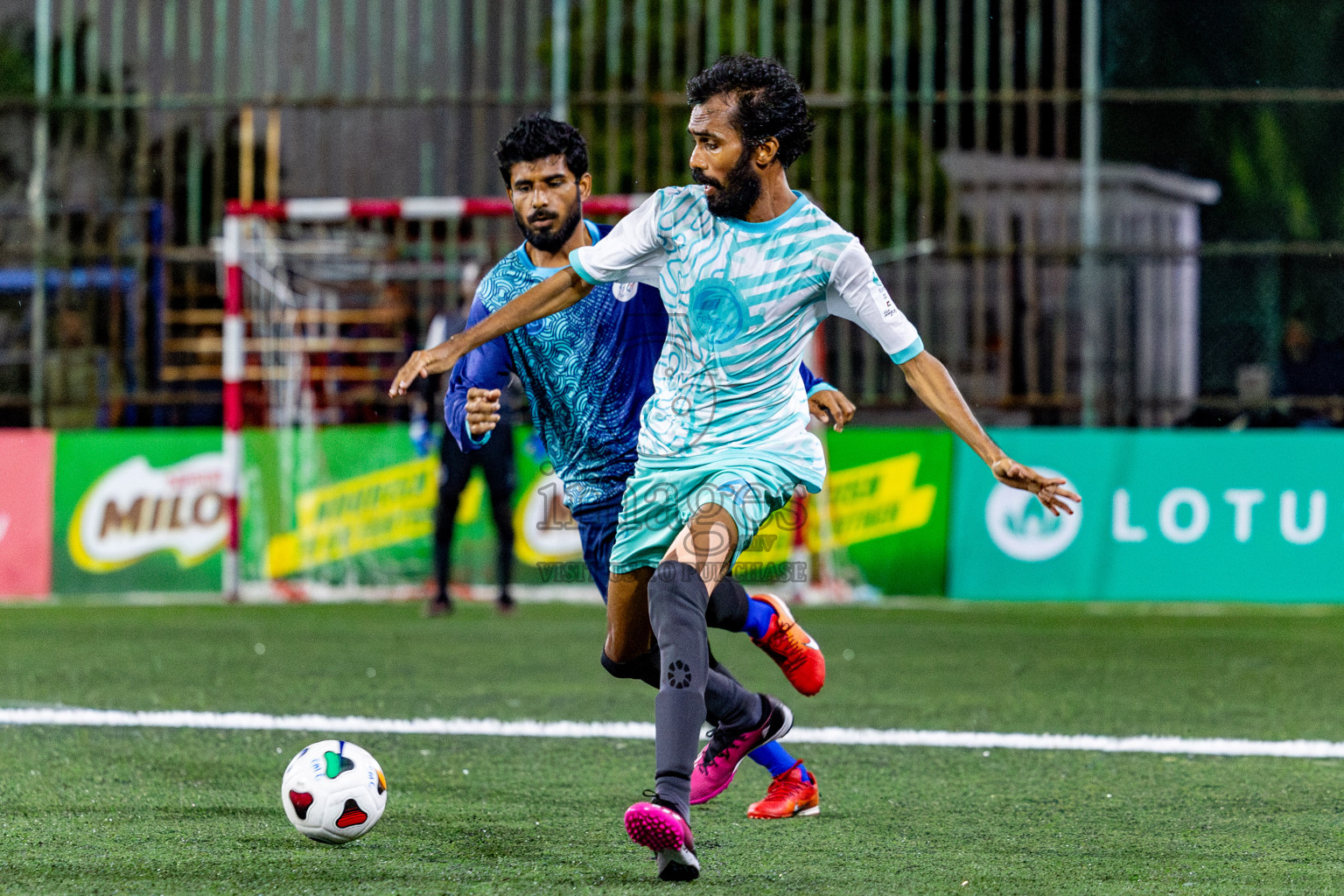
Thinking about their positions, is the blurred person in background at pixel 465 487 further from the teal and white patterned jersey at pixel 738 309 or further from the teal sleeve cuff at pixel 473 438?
the teal and white patterned jersey at pixel 738 309

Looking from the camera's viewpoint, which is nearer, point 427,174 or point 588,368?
point 588,368

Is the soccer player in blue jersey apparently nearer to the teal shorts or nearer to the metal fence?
the teal shorts

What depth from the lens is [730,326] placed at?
13.2 ft

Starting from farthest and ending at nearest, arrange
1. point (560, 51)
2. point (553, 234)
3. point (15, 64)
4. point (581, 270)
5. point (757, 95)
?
1. point (15, 64)
2. point (560, 51)
3. point (553, 234)
4. point (581, 270)
5. point (757, 95)

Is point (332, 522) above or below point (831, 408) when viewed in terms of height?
below

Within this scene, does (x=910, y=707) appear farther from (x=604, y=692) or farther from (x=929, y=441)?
(x=929, y=441)

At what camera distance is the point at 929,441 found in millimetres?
11570

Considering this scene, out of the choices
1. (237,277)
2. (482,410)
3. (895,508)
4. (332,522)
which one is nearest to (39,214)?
(237,277)

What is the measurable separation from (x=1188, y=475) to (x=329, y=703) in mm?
6471

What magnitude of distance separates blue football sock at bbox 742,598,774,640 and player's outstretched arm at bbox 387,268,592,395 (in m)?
1.00

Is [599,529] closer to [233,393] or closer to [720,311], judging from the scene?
[720,311]

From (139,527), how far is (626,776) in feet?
23.6

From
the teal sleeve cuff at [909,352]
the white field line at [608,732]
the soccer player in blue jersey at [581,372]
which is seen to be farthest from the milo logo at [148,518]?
the teal sleeve cuff at [909,352]

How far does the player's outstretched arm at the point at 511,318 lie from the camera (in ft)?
13.4
